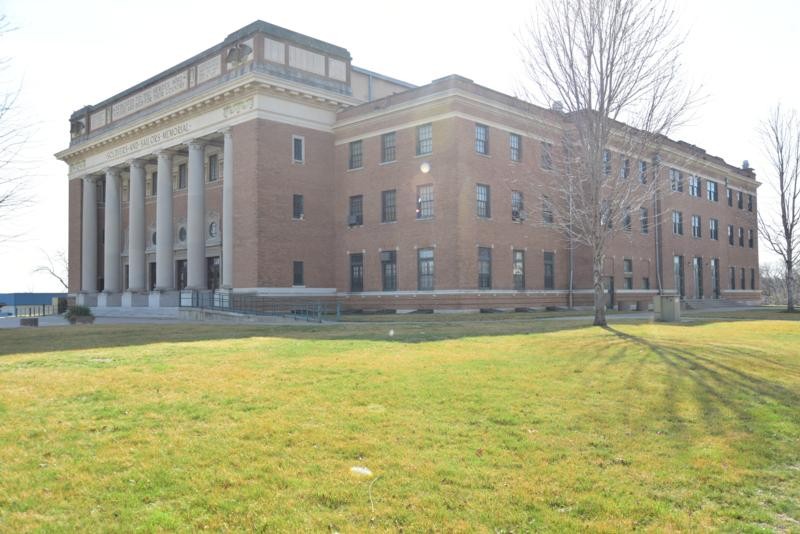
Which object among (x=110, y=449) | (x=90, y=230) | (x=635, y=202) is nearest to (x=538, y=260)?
(x=635, y=202)

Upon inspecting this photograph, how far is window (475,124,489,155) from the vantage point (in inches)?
1443

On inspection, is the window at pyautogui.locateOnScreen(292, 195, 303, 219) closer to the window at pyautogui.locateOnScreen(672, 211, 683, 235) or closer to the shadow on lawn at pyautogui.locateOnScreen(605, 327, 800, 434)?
the shadow on lawn at pyautogui.locateOnScreen(605, 327, 800, 434)

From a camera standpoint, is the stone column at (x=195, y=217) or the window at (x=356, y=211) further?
the stone column at (x=195, y=217)

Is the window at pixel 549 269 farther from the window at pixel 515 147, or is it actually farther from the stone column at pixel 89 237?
the stone column at pixel 89 237

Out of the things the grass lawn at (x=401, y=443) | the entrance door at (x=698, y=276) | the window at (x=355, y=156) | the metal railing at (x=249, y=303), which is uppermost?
the window at (x=355, y=156)

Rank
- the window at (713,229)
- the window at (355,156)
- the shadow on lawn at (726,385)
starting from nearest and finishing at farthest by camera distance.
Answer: the shadow on lawn at (726,385) < the window at (355,156) < the window at (713,229)

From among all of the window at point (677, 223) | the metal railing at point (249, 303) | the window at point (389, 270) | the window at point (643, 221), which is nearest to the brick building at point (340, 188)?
the window at point (389, 270)

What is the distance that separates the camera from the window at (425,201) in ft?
120

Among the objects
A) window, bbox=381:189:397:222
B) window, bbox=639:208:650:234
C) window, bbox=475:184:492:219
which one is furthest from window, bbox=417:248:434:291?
window, bbox=639:208:650:234

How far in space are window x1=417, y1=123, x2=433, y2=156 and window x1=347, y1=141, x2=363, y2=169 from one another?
4.75 m

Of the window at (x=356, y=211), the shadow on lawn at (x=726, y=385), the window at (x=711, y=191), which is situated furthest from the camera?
the window at (x=711, y=191)

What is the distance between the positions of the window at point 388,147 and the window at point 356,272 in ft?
20.3

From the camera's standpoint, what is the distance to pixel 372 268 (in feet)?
128

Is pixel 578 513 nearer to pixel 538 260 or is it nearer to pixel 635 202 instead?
pixel 635 202
